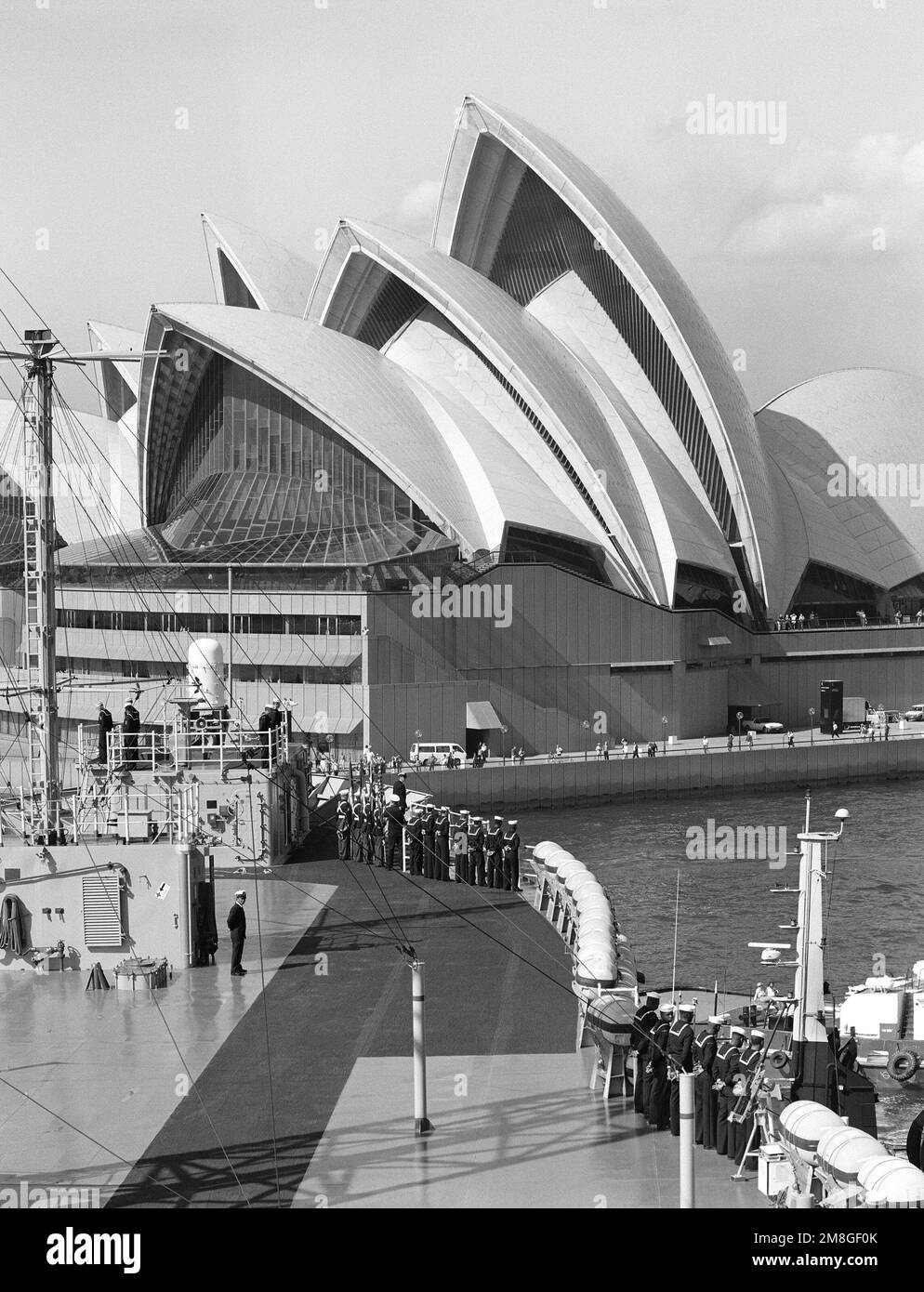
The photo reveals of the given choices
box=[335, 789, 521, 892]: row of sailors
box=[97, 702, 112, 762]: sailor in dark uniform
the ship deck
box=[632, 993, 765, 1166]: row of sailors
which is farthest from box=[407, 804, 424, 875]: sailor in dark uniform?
box=[632, 993, 765, 1166]: row of sailors

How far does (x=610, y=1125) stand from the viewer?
40.1 ft

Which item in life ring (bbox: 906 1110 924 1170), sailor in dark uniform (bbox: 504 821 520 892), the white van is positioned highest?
the white van

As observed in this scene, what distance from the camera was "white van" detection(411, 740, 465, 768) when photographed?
130 feet

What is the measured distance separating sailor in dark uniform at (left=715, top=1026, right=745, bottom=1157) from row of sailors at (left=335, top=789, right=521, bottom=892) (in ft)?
33.9

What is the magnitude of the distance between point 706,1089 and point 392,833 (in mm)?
12384

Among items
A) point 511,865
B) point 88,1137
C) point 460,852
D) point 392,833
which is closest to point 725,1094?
point 88,1137

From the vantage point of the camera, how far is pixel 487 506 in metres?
46.7

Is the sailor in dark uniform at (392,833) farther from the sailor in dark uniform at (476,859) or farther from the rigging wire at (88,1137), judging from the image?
the rigging wire at (88,1137)

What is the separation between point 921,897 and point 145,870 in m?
15.4

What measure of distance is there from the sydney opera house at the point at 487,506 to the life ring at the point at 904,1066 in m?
27.1

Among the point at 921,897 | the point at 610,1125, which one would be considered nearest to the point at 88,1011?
the point at 610,1125

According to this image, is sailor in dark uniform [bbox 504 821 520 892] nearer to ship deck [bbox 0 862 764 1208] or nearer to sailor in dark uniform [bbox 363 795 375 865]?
sailor in dark uniform [bbox 363 795 375 865]

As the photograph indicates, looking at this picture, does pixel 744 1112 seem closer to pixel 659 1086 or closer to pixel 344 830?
pixel 659 1086

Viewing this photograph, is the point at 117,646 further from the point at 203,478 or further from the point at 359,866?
the point at 359,866
